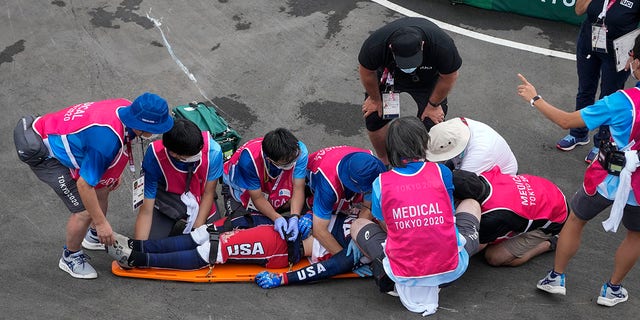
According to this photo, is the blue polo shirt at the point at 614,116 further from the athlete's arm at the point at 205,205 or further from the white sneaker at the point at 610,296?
the athlete's arm at the point at 205,205

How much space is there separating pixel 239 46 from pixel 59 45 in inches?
76.2

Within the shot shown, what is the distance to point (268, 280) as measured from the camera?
4777 millimetres

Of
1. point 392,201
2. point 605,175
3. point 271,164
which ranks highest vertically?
point 605,175

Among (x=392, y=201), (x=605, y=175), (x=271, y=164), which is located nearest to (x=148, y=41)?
(x=271, y=164)

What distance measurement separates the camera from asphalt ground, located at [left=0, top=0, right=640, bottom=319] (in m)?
4.61

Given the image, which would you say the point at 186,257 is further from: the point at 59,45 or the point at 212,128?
the point at 59,45

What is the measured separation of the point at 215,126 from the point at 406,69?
5.51 feet

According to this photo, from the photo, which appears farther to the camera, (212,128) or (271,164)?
(212,128)

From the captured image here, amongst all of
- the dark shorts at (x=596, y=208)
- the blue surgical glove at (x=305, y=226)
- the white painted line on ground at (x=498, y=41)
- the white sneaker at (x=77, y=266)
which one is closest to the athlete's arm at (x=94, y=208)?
the white sneaker at (x=77, y=266)

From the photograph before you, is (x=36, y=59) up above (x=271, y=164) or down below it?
below

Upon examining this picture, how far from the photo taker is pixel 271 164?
5.06 meters

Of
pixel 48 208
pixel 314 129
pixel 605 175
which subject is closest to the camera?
pixel 605 175

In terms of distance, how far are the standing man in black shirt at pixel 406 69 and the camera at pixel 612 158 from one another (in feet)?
4.79

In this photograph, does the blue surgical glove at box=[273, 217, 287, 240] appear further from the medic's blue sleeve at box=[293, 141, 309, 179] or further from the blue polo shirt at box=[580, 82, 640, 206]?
the blue polo shirt at box=[580, 82, 640, 206]
